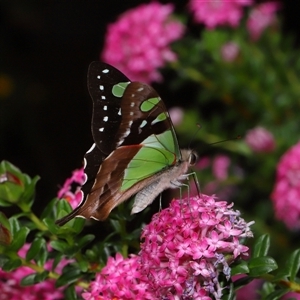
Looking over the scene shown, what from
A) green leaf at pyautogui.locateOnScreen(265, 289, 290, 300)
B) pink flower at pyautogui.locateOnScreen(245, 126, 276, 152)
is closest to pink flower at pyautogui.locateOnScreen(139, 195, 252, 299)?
green leaf at pyautogui.locateOnScreen(265, 289, 290, 300)

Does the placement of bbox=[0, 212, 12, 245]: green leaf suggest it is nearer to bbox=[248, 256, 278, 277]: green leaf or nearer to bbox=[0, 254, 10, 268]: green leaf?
bbox=[0, 254, 10, 268]: green leaf

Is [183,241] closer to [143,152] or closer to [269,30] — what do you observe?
[143,152]

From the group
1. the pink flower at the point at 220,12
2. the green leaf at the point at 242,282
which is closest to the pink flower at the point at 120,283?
the green leaf at the point at 242,282

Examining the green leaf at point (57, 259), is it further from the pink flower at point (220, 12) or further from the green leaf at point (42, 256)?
the pink flower at point (220, 12)

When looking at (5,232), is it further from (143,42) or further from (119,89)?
(143,42)

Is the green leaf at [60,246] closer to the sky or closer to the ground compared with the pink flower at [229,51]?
closer to the ground

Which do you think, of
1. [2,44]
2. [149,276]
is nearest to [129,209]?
[149,276]
